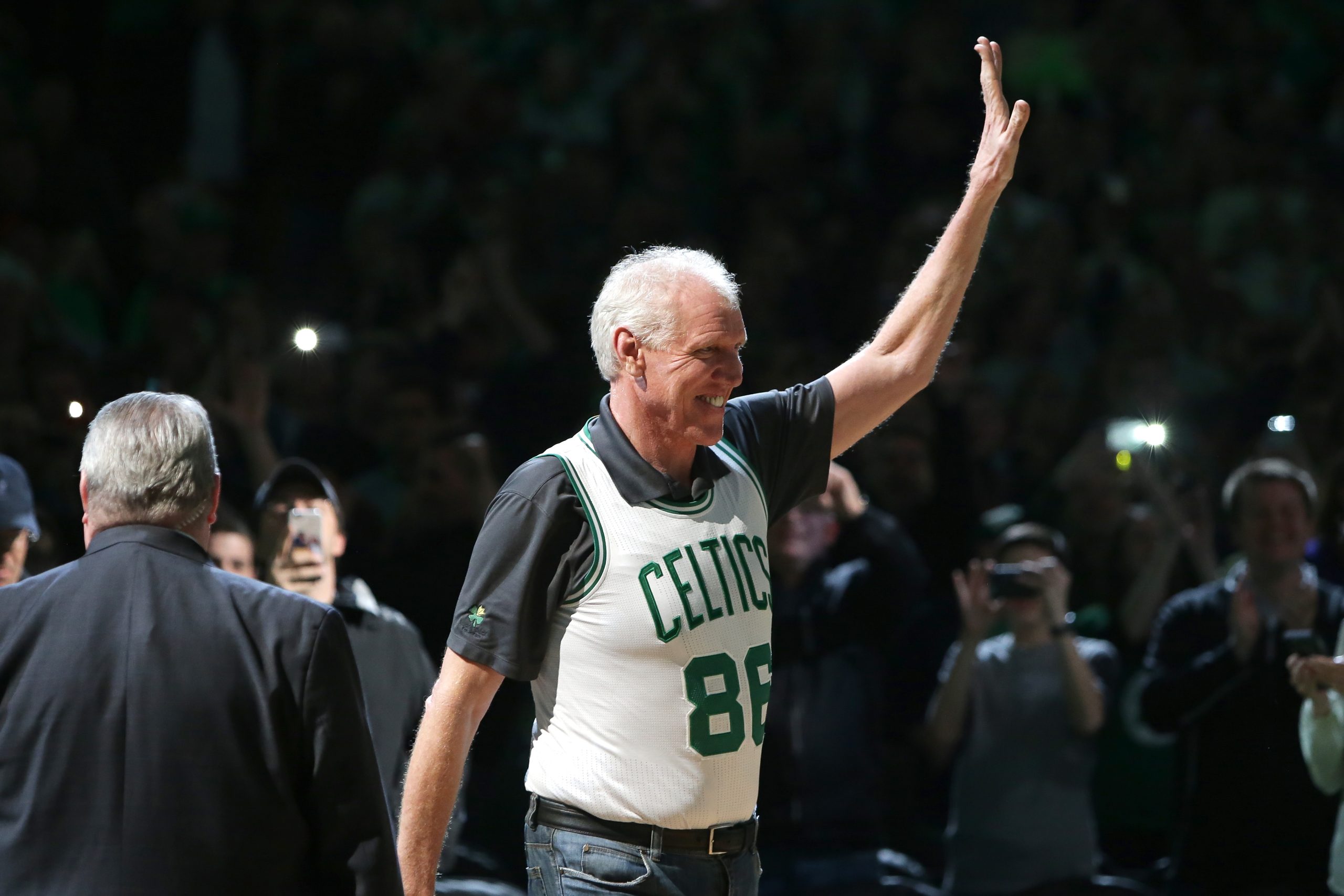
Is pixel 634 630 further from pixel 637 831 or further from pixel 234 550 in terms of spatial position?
pixel 234 550

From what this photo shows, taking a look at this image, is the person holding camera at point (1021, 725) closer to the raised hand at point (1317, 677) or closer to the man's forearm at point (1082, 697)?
the man's forearm at point (1082, 697)

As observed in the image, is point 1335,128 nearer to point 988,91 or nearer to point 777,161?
point 777,161

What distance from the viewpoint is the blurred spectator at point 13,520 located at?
3314 mm

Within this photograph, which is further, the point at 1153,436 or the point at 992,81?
the point at 1153,436

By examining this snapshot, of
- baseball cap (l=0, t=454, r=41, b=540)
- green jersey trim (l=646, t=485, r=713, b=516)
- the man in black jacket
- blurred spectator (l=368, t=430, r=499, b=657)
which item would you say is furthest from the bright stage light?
baseball cap (l=0, t=454, r=41, b=540)

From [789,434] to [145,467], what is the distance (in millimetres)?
1154

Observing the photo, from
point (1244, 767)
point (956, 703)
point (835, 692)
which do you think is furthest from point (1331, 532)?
point (835, 692)

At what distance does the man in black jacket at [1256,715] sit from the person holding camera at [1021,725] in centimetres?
22

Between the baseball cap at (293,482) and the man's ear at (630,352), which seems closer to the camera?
the man's ear at (630,352)

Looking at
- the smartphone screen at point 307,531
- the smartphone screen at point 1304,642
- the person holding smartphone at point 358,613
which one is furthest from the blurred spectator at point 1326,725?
the smartphone screen at point 307,531

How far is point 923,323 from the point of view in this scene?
2848 millimetres

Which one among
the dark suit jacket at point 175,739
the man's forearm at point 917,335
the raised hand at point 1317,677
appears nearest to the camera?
the dark suit jacket at point 175,739

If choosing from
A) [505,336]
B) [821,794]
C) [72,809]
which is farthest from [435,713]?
[505,336]

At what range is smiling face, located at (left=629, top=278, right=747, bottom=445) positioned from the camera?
102 inches
